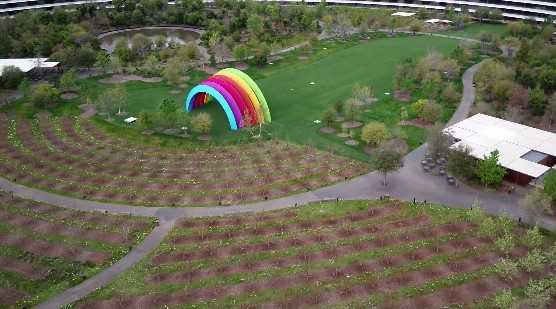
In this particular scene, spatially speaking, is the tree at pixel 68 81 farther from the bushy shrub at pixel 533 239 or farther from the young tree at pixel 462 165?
the bushy shrub at pixel 533 239

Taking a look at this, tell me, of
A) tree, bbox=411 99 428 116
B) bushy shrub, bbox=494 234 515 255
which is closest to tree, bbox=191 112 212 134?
tree, bbox=411 99 428 116

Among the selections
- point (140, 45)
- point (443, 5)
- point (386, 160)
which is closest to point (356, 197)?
point (386, 160)

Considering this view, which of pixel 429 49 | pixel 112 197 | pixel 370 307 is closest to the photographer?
pixel 370 307

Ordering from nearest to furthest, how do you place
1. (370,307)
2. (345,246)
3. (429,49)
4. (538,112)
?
(370,307), (345,246), (538,112), (429,49)

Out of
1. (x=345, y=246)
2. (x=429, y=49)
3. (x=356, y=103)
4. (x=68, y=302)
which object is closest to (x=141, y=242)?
(x=68, y=302)

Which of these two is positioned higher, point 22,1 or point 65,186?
point 22,1

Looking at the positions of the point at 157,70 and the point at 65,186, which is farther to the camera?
the point at 157,70

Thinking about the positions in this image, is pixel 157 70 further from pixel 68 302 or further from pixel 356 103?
pixel 68 302
